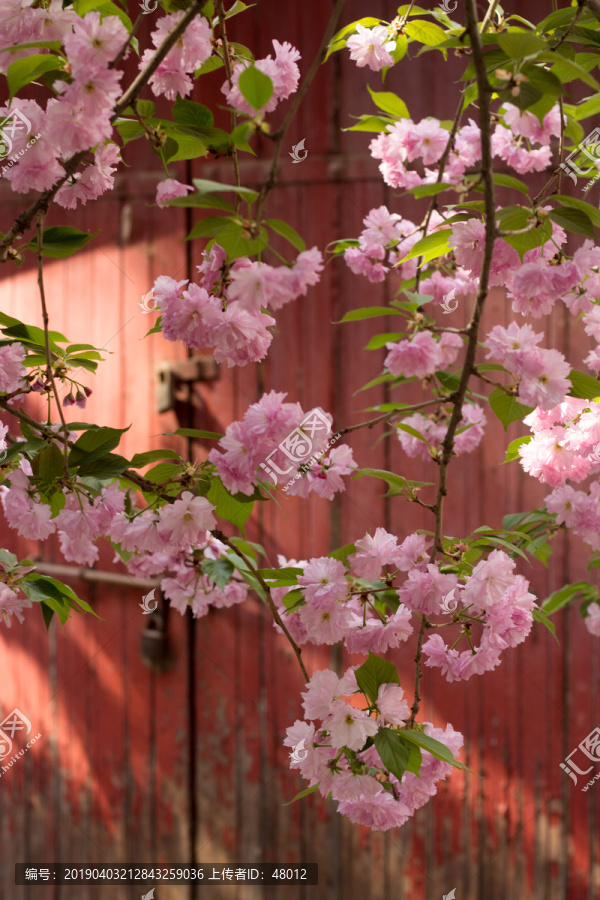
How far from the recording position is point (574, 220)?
0.73m

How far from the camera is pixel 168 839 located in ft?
6.63

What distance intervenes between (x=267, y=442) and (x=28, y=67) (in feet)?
1.25

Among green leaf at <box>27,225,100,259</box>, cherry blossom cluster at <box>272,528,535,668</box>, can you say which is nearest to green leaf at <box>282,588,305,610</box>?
cherry blossom cluster at <box>272,528,535,668</box>

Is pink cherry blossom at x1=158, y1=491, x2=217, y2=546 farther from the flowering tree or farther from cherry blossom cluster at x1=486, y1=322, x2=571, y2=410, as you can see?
cherry blossom cluster at x1=486, y1=322, x2=571, y2=410

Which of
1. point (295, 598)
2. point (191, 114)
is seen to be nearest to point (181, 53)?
point (191, 114)

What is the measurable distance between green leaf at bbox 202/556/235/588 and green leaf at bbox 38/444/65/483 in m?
0.27

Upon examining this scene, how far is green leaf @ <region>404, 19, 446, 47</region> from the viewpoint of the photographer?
3.24ft

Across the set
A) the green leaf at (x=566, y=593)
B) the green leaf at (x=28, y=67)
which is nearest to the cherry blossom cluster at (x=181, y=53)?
the green leaf at (x=28, y=67)

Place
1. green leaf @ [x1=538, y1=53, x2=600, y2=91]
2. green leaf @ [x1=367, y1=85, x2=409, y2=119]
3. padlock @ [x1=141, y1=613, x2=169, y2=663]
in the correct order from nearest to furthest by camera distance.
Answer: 1. green leaf @ [x1=538, y1=53, x2=600, y2=91]
2. green leaf @ [x1=367, y1=85, x2=409, y2=119]
3. padlock @ [x1=141, y1=613, x2=169, y2=663]

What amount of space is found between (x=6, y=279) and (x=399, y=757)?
6.64 feet

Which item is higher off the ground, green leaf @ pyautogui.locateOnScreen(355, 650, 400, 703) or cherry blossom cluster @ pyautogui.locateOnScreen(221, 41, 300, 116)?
cherry blossom cluster @ pyautogui.locateOnScreen(221, 41, 300, 116)

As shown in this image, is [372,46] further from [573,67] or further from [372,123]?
[573,67]

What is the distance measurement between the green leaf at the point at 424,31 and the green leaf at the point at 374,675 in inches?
31.5

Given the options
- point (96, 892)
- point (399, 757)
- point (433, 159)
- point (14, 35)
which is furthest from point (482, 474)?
point (96, 892)
